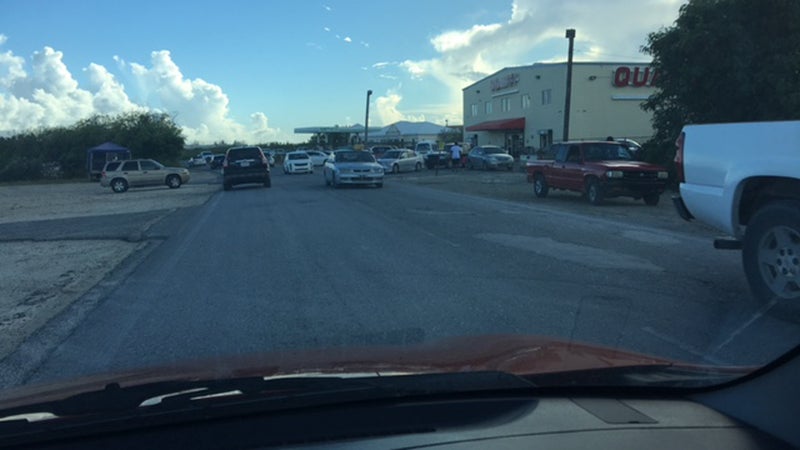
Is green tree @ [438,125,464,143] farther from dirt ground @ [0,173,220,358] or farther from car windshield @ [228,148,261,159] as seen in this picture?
dirt ground @ [0,173,220,358]

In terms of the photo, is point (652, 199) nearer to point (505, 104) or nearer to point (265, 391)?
point (265, 391)

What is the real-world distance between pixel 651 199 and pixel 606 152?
1.83m

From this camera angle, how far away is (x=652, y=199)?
18.3 metres

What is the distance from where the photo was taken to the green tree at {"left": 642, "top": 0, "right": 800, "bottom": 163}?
21.4 metres

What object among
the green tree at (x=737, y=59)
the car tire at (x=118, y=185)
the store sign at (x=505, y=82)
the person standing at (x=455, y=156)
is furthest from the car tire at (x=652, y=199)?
the store sign at (x=505, y=82)

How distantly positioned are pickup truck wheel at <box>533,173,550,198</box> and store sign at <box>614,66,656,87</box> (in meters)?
37.0

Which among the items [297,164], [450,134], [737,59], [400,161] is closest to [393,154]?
[400,161]

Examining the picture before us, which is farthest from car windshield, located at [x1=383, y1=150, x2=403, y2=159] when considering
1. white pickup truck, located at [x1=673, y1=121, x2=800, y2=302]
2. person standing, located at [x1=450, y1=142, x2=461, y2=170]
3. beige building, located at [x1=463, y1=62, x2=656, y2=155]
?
white pickup truck, located at [x1=673, y1=121, x2=800, y2=302]

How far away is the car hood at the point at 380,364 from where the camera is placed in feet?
10.1

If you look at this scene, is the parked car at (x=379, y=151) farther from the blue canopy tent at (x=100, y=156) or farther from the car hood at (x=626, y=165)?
the car hood at (x=626, y=165)

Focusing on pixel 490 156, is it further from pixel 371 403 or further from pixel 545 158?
pixel 371 403

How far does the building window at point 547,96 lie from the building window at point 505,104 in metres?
7.57

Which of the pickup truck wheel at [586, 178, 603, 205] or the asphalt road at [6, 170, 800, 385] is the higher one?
the pickup truck wheel at [586, 178, 603, 205]

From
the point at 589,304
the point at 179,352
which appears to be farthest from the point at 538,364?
the point at 589,304
